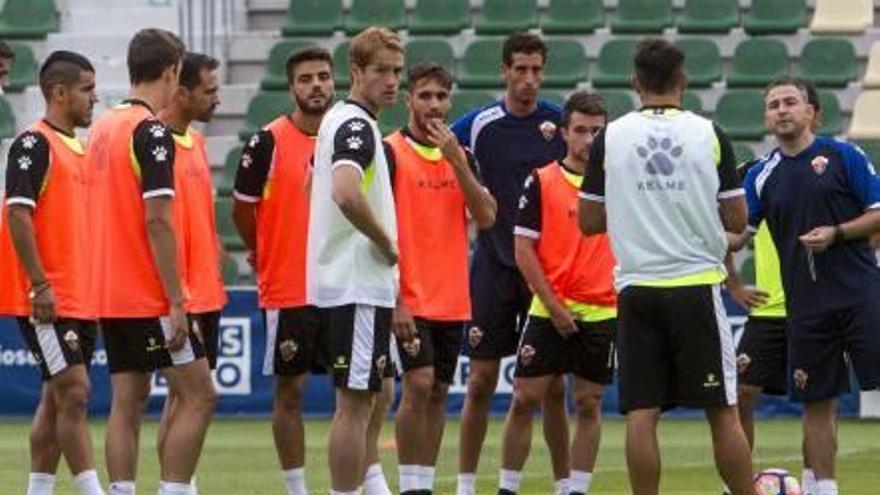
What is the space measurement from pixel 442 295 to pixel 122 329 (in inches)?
76.3

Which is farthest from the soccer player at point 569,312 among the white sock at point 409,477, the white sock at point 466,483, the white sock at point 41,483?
the white sock at point 41,483

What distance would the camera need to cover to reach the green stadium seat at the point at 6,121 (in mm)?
22927

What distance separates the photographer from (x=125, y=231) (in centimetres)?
1055

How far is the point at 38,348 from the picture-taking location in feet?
37.7

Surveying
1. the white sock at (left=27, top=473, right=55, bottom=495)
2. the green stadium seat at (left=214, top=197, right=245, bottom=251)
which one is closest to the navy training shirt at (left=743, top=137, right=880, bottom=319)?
the white sock at (left=27, top=473, right=55, bottom=495)

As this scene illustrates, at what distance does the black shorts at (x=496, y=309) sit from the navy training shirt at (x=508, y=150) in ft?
0.43

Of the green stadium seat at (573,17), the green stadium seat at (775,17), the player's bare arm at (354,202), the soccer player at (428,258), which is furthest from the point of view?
the green stadium seat at (573,17)

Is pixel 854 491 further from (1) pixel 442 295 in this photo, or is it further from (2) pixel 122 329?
(2) pixel 122 329

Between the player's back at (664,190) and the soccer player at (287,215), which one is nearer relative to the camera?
the player's back at (664,190)

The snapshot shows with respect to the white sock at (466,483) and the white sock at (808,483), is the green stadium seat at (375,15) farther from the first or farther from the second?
the white sock at (808,483)

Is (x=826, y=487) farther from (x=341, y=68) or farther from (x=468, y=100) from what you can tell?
(x=341, y=68)

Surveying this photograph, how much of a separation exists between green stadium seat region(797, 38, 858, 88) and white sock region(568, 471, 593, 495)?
430 inches

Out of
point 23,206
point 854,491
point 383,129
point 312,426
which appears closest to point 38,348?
point 23,206

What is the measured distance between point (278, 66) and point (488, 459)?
8762 millimetres
